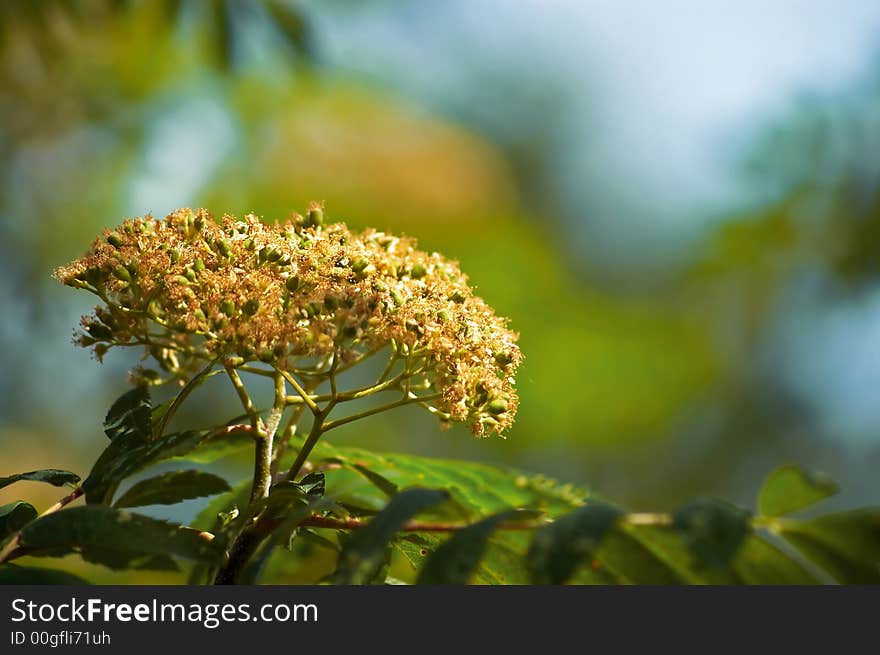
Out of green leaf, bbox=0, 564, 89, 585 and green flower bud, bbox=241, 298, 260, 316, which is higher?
green flower bud, bbox=241, 298, 260, 316

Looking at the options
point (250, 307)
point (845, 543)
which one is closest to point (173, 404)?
point (250, 307)

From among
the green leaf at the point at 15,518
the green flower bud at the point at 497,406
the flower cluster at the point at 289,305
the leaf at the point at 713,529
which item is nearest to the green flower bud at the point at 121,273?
the flower cluster at the point at 289,305

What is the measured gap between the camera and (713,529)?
3.95 feet

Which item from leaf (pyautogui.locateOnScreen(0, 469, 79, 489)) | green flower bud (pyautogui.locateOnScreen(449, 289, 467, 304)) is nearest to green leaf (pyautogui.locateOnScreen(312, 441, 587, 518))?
green flower bud (pyautogui.locateOnScreen(449, 289, 467, 304))

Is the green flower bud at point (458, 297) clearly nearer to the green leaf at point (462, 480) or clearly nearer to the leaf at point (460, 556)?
the green leaf at point (462, 480)

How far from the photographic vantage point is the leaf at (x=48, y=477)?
1840 millimetres

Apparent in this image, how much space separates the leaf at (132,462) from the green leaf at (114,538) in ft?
0.64

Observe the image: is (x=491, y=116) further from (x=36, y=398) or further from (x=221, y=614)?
(x=221, y=614)

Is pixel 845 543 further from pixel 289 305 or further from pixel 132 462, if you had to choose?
pixel 132 462

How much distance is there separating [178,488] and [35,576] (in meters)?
0.39

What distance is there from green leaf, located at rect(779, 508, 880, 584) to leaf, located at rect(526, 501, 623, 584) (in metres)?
0.30

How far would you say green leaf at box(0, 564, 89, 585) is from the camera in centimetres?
149

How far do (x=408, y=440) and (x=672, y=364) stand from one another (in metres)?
5.50

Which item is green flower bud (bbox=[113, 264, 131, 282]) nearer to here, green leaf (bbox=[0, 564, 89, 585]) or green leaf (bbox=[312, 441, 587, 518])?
green leaf (bbox=[312, 441, 587, 518])
